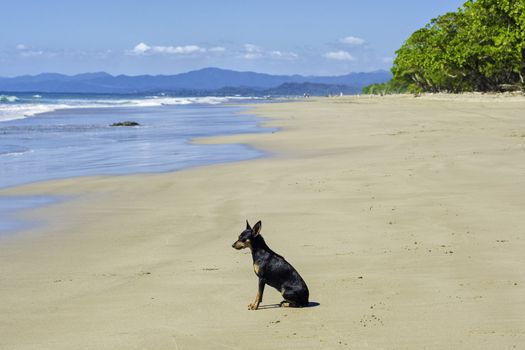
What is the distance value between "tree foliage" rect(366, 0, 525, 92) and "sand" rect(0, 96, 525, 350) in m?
43.1

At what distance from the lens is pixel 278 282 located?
6.69 m

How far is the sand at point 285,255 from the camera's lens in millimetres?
5996

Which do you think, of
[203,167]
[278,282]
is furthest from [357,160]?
[278,282]

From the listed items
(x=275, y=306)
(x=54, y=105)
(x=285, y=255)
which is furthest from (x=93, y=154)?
(x=54, y=105)

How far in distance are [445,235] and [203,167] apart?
10551 millimetres

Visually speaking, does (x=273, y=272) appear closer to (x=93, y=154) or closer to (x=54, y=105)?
(x=93, y=154)

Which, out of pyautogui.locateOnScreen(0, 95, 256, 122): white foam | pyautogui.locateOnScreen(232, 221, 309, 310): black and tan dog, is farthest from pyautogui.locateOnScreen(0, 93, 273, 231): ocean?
pyautogui.locateOnScreen(0, 95, 256, 122): white foam

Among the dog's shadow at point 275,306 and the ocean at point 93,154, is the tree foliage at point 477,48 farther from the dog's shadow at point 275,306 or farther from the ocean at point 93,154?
the dog's shadow at point 275,306

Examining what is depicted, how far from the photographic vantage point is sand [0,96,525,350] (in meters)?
6.00

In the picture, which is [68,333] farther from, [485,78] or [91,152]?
[485,78]

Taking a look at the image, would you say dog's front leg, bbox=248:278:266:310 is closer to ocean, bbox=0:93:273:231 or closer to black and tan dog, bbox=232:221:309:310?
black and tan dog, bbox=232:221:309:310

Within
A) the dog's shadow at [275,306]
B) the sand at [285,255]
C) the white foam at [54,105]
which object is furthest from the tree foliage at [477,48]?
the dog's shadow at [275,306]

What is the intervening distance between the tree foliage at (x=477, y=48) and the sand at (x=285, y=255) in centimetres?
4307

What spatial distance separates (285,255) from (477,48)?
59.2 metres
